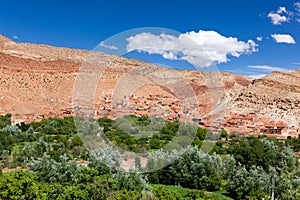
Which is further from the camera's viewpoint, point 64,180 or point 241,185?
point 241,185

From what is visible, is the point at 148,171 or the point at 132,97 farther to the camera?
the point at 132,97

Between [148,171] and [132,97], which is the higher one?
[132,97]

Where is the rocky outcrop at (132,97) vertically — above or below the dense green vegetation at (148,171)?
above

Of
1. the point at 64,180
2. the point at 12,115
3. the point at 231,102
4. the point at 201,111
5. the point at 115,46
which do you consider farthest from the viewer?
the point at 231,102

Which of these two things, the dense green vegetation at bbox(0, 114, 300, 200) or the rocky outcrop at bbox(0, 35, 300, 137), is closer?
the dense green vegetation at bbox(0, 114, 300, 200)

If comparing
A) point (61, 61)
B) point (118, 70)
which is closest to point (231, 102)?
point (118, 70)

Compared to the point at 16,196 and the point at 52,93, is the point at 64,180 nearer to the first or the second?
the point at 16,196

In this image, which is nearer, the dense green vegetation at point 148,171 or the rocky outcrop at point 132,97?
the dense green vegetation at point 148,171

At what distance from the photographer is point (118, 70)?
47.4m

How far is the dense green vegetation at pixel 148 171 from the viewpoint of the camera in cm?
1154

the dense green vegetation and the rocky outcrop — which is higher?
the rocky outcrop

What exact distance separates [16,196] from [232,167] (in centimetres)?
970

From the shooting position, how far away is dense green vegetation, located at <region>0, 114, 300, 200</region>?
11.5 metres

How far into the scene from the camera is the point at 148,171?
51.6ft
